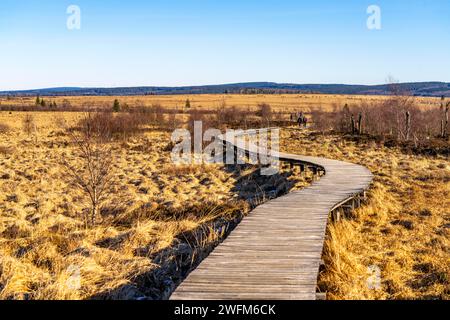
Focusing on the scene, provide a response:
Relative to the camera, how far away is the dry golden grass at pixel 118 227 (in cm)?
589

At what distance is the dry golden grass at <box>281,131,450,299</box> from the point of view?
602 centimetres

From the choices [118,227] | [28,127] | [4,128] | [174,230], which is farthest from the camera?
[4,128]

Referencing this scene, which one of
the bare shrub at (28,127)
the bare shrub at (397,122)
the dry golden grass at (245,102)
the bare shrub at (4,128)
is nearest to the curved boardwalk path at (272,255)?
the bare shrub at (397,122)

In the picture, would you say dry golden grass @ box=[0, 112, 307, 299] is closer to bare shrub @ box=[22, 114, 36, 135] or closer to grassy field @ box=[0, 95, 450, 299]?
grassy field @ box=[0, 95, 450, 299]

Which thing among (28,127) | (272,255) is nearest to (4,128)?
(28,127)

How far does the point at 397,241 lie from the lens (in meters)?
8.06

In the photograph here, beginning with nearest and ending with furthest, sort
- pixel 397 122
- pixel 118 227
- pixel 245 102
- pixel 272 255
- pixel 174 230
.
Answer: pixel 272 255 → pixel 174 230 → pixel 118 227 → pixel 397 122 → pixel 245 102

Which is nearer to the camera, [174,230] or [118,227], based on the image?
[174,230]

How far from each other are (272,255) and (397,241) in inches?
127

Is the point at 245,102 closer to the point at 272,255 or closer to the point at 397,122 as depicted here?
the point at 397,122

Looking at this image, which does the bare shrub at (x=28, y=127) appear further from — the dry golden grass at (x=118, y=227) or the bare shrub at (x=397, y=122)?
the bare shrub at (x=397, y=122)

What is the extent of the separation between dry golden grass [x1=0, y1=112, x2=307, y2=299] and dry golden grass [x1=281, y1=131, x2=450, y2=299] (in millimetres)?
2164

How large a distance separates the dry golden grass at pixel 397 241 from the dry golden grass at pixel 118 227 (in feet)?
7.10
